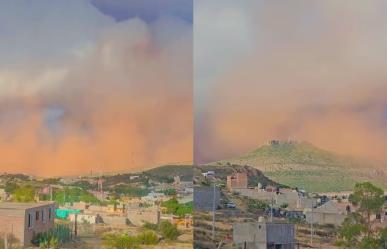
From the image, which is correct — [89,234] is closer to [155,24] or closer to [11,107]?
→ [11,107]

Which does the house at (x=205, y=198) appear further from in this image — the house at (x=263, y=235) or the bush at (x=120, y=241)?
the bush at (x=120, y=241)

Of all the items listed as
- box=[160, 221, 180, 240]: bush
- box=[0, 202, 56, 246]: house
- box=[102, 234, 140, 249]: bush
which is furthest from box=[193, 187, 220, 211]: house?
box=[0, 202, 56, 246]: house

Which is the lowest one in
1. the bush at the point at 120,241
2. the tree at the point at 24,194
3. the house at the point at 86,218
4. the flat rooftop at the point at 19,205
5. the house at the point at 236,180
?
the bush at the point at 120,241

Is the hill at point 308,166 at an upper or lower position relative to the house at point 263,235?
upper

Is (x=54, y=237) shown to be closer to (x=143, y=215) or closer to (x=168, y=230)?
Answer: (x=143, y=215)

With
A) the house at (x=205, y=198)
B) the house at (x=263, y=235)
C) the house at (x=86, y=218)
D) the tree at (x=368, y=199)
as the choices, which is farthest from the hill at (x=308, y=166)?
the house at (x=86, y=218)

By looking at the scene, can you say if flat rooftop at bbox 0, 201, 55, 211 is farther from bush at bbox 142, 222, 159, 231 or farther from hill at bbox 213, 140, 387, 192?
hill at bbox 213, 140, 387, 192

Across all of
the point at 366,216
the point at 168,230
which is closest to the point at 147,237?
the point at 168,230

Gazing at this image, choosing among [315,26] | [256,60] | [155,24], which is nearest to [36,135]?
[155,24]
